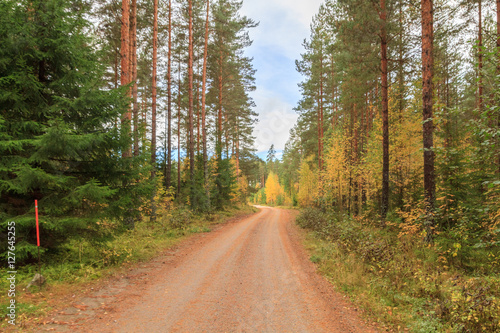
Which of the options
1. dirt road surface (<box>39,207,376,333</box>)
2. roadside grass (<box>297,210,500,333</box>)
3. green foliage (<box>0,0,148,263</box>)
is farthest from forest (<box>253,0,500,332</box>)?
green foliage (<box>0,0,148,263</box>)

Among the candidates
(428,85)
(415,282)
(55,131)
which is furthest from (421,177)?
(55,131)

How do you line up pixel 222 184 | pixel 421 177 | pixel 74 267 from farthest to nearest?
pixel 222 184 < pixel 421 177 < pixel 74 267

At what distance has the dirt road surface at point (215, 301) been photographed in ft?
13.9

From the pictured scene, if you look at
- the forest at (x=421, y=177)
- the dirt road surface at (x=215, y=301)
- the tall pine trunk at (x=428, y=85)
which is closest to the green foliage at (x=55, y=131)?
the dirt road surface at (x=215, y=301)

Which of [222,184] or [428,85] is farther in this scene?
[222,184]

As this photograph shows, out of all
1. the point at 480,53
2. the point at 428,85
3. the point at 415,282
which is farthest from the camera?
the point at 428,85

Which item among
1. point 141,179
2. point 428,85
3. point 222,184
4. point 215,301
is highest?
point 428,85

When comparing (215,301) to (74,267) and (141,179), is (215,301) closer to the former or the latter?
(74,267)

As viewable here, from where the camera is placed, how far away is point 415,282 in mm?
5906

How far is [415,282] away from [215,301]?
5.01 metres

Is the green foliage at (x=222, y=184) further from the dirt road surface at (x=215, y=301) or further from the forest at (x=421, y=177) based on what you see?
the dirt road surface at (x=215, y=301)

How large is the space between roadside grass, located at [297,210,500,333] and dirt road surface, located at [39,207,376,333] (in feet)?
1.92

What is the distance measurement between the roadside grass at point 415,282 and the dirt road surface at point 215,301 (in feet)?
1.92

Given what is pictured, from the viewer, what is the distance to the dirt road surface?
13.9 ft
